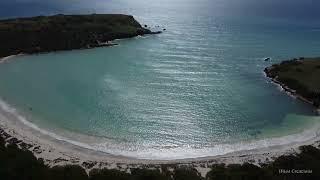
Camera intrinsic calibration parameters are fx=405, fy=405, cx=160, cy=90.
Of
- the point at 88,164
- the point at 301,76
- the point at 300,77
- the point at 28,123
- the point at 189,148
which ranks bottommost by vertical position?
A: the point at 88,164

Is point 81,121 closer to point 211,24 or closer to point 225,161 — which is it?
point 225,161

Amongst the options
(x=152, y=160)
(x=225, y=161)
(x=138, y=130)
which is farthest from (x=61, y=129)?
(x=225, y=161)

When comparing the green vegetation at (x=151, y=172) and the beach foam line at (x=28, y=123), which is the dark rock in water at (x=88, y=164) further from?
the beach foam line at (x=28, y=123)

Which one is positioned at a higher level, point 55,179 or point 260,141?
point 260,141

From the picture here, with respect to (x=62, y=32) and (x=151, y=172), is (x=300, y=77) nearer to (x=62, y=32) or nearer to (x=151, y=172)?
(x=151, y=172)

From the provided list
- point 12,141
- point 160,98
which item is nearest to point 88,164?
point 12,141

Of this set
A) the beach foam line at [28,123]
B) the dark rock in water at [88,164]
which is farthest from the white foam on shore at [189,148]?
the dark rock in water at [88,164]

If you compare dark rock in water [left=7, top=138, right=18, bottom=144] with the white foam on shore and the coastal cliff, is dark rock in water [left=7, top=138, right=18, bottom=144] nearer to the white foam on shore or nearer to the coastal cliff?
the white foam on shore
